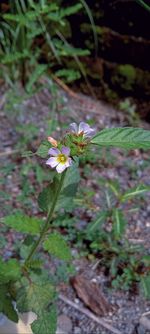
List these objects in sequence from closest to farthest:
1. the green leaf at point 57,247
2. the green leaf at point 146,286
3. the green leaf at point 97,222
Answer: the green leaf at point 57,247 → the green leaf at point 146,286 → the green leaf at point 97,222

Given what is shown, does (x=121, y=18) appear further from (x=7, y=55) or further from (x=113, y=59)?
(x=7, y=55)

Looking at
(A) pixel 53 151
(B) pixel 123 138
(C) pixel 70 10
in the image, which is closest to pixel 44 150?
(A) pixel 53 151

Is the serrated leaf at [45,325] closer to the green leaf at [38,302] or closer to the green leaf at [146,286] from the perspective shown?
the green leaf at [38,302]

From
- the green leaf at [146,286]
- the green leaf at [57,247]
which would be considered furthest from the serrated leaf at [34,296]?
the green leaf at [146,286]

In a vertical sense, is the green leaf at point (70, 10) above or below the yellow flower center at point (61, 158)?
above

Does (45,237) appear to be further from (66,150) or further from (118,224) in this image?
(118,224)

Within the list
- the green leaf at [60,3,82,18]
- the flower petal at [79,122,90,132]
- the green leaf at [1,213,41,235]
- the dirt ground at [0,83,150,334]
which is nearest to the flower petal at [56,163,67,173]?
the flower petal at [79,122,90,132]

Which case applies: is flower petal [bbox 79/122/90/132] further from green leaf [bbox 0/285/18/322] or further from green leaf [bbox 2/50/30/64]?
green leaf [bbox 2/50/30/64]
